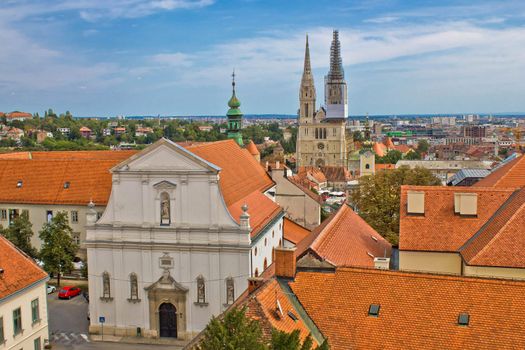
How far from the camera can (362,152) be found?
5527 inches

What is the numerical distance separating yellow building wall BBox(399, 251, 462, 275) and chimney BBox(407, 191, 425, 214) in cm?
253

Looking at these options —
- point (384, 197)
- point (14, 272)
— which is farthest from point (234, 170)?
point (14, 272)

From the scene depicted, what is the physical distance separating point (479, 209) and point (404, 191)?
3.81 meters

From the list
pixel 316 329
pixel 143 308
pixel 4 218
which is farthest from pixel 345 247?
pixel 4 218

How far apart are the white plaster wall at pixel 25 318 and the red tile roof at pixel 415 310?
14.5 metres

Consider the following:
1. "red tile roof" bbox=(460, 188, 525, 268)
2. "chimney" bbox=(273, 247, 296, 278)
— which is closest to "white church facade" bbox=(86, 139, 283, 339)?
"chimney" bbox=(273, 247, 296, 278)

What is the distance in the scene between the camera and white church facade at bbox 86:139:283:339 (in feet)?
109

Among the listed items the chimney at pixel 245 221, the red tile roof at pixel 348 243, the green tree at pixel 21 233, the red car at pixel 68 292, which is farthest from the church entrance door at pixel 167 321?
the green tree at pixel 21 233

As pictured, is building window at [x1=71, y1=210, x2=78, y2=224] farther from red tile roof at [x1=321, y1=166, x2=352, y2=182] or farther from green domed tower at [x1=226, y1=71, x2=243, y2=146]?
red tile roof at [x1=321, y1=166, x2=352, y2=182]

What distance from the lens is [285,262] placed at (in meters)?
22.0

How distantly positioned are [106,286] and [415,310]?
2146 cm

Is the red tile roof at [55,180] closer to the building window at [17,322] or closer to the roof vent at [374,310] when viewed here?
the building window at [17,322]

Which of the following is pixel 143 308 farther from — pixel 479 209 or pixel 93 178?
pixel 479 209

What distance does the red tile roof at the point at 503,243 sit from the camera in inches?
944
